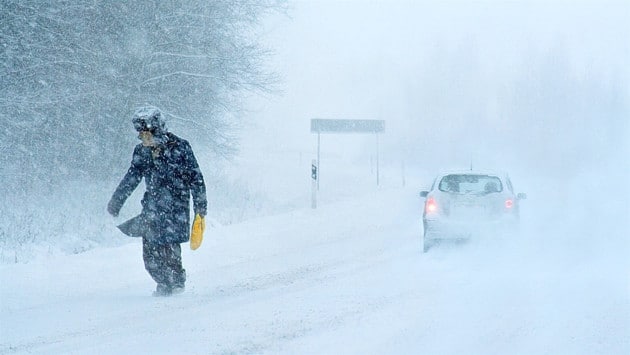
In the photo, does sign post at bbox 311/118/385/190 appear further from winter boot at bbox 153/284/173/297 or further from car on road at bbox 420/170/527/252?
winter boot at bbox 153/284/173/297

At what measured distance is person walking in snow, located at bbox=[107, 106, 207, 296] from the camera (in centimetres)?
709

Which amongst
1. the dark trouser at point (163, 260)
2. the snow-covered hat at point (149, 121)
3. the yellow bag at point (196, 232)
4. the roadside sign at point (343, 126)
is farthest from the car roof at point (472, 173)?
the roadside sign at point (343, 126)

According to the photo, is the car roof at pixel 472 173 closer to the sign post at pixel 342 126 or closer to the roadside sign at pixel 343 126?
the sign post at pixel 342 126

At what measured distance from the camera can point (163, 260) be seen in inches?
284

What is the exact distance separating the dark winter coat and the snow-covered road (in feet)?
2.48

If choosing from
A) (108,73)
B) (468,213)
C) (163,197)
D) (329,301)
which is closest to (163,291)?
(163,197)

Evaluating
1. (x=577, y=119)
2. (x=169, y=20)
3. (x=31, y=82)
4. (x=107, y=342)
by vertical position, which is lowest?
(x=107, y=342)

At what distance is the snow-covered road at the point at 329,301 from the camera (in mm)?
5344

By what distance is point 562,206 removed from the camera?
22.8 metres

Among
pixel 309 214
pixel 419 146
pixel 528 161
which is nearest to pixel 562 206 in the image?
pixel 309 214

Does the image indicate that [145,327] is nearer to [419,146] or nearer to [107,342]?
[107,342]

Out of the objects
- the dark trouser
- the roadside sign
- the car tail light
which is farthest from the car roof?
the roadside sign

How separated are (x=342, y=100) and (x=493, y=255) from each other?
7197 centimetres

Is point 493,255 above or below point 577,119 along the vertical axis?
below
